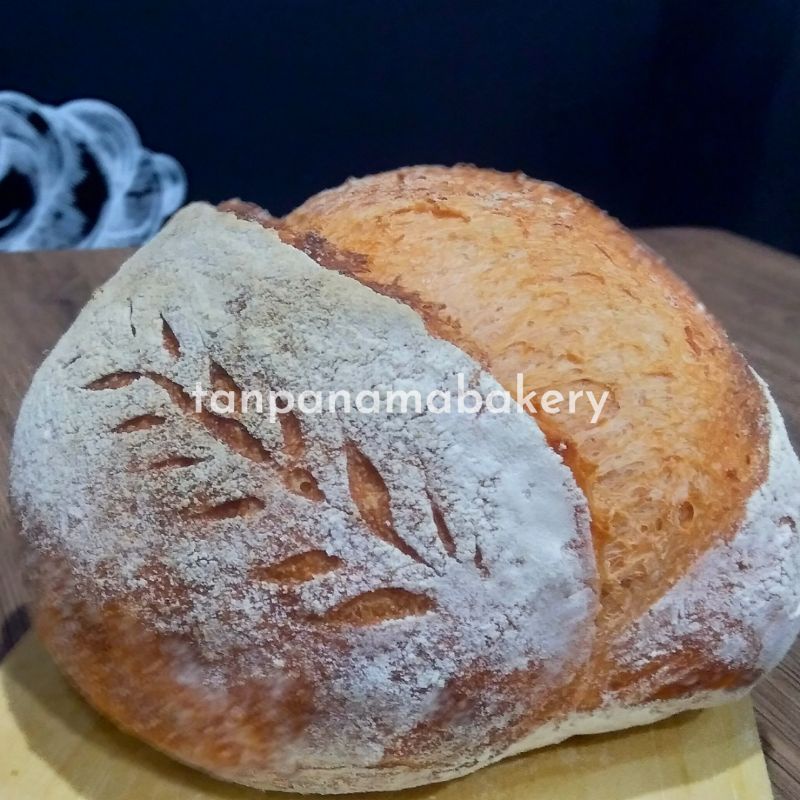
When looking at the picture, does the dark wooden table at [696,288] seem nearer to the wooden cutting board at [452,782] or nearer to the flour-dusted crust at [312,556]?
the wooden cutting board at [452,782]

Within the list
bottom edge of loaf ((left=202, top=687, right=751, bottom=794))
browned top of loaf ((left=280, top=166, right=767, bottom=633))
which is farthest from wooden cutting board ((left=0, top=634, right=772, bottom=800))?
browned top of loaf ((left=280, top=166, right=767, bottom=633))

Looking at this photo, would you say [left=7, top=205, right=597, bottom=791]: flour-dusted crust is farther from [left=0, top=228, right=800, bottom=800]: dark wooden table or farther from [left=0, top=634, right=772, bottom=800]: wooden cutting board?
[left=0, top=228, right=800, bottom=800]: dark wooden table

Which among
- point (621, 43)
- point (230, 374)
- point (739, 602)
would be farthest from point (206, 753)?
point (621, 43)

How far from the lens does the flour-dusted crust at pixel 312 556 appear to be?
0.71 m

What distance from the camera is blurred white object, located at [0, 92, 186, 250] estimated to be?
2283 mm

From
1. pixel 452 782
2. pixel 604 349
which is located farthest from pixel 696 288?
pixel 452 782

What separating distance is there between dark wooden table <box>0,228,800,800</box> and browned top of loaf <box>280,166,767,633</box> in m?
0.37

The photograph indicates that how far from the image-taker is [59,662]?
2.67 feet

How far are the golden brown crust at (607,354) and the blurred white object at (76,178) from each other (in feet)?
5.43

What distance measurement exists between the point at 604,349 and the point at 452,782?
0.43 meters

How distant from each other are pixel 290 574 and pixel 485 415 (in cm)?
21

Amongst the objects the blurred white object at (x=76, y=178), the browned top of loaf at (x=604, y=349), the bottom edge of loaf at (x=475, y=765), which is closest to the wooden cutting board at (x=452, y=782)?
the bottom edge of loaf at (x=475, y=765)

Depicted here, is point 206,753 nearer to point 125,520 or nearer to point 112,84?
point 125,520

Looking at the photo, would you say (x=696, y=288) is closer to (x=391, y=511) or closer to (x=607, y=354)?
(x=607, y=354)
